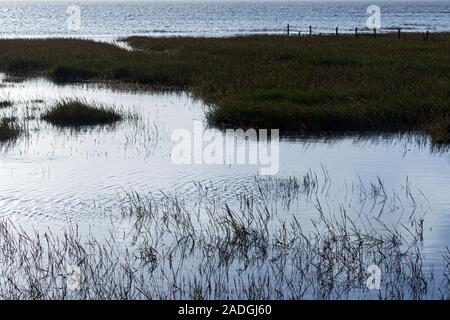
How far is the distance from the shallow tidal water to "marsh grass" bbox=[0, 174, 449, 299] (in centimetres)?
28

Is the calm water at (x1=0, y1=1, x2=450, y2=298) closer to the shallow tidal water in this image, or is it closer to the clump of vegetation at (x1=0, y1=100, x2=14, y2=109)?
the shallow tidal water

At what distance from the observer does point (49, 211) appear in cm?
1163

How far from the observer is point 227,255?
9664mm

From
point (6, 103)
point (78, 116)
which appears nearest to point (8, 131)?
point (78, 116)

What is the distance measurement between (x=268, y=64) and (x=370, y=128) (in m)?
11.5

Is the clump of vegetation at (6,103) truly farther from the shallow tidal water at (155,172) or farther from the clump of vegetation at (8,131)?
the clump of vegetation at (8,131)

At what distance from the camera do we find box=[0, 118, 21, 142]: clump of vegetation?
17.5 m

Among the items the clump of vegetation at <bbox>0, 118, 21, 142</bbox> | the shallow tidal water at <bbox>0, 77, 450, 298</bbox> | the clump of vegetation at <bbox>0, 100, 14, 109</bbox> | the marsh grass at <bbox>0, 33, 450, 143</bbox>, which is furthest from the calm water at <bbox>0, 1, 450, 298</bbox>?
the clump of vegetation at <bbox>0, 100, 14, 109</bbox>

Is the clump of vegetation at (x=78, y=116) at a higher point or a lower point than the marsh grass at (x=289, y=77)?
lower

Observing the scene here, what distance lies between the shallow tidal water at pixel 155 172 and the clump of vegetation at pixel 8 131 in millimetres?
221

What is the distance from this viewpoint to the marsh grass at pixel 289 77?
18.5 meters

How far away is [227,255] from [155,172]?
498 centimetres

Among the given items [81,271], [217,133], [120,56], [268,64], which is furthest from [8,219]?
[120,56]

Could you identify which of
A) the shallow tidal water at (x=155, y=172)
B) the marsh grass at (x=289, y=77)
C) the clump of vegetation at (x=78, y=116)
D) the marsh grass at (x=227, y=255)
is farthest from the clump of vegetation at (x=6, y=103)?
the marsh grass at (x=227, y=255)
